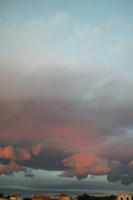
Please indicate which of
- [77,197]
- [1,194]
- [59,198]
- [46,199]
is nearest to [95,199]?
[77,197]

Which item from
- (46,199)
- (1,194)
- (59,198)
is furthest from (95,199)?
(1,194)

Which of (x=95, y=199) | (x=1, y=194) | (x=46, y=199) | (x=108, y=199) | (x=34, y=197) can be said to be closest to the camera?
(x=46, y=199)

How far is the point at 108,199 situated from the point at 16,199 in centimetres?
5703

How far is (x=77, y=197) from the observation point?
164750 millimetres

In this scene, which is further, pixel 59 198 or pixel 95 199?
pixel 95 199

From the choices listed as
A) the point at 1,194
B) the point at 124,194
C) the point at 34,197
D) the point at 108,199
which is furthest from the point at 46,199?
the point at 1,194

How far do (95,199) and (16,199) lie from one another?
43397mm

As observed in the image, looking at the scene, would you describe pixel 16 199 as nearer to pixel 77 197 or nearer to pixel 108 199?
pixel 77 197

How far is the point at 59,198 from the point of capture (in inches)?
5546

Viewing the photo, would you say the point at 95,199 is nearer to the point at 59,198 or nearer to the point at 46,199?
the point at 59,198

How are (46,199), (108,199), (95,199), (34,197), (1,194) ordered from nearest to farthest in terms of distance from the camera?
(46,199) < (34,197) < (95,199) < (108,199) < (1,194)

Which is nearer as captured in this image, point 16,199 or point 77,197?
point 16,199

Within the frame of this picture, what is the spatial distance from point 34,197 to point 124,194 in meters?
41.7

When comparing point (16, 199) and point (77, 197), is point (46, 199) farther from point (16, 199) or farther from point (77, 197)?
point (77, 197)
